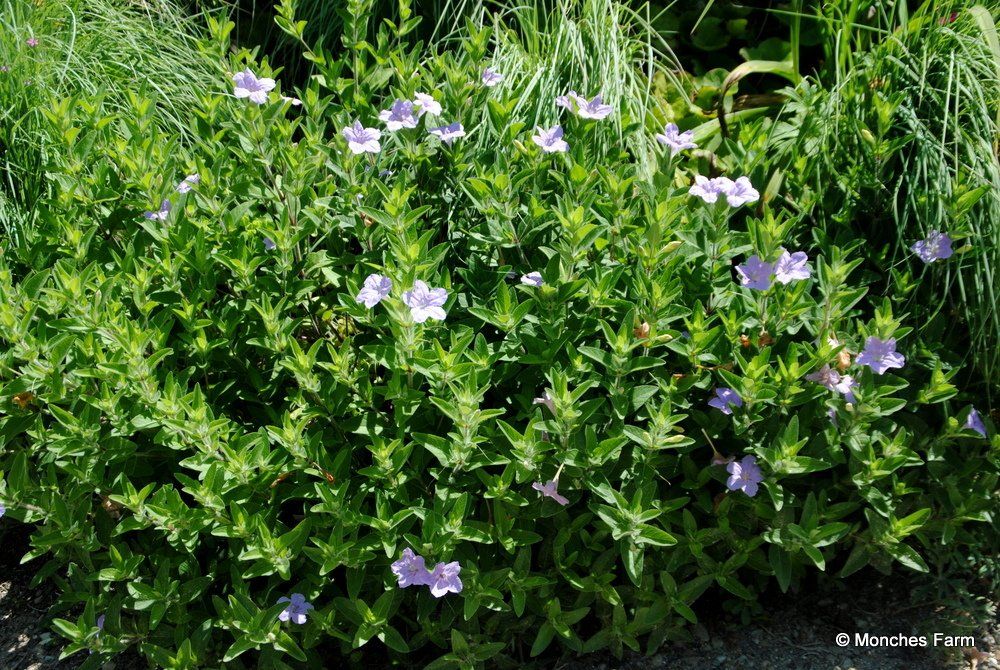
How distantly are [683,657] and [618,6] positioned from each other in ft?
7.52

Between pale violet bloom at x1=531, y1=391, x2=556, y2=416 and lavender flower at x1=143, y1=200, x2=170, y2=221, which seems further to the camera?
lavender flower at x1=143, y1=200, x2=170, y2=221

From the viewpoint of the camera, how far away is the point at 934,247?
2182mm

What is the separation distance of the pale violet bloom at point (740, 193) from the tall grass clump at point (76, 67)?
1564mm

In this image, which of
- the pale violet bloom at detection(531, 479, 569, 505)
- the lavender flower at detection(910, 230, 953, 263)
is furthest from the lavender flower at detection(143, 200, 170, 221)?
the lavender flower at detection(910, 230, 953, 263)

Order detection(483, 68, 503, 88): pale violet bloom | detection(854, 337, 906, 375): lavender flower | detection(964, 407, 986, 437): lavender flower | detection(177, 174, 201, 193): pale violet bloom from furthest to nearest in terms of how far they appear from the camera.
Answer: detection(483, 68, 503, 88): pale violet bloom → detection(177, 174, 201, 193): pale violet bloom → detection(964, 407, 986, 437): lavender flower → detection(854, 337, 906, 375): lavender flower

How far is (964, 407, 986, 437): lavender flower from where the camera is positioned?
2.15m

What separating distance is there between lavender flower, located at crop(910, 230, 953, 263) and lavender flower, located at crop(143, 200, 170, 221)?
1.89 meters

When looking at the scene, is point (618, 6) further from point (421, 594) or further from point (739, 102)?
point (421, 594)

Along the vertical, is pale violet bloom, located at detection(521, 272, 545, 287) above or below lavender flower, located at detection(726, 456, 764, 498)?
above


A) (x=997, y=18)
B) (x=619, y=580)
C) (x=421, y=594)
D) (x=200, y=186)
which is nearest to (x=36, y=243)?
(x=200, y=186)

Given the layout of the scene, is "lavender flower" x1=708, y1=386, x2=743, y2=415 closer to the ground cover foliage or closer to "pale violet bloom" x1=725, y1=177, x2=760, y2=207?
the ground cover foliage

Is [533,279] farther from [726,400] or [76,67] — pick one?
[76,67]

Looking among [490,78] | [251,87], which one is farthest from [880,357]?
[251,87]

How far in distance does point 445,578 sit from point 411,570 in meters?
0.08
